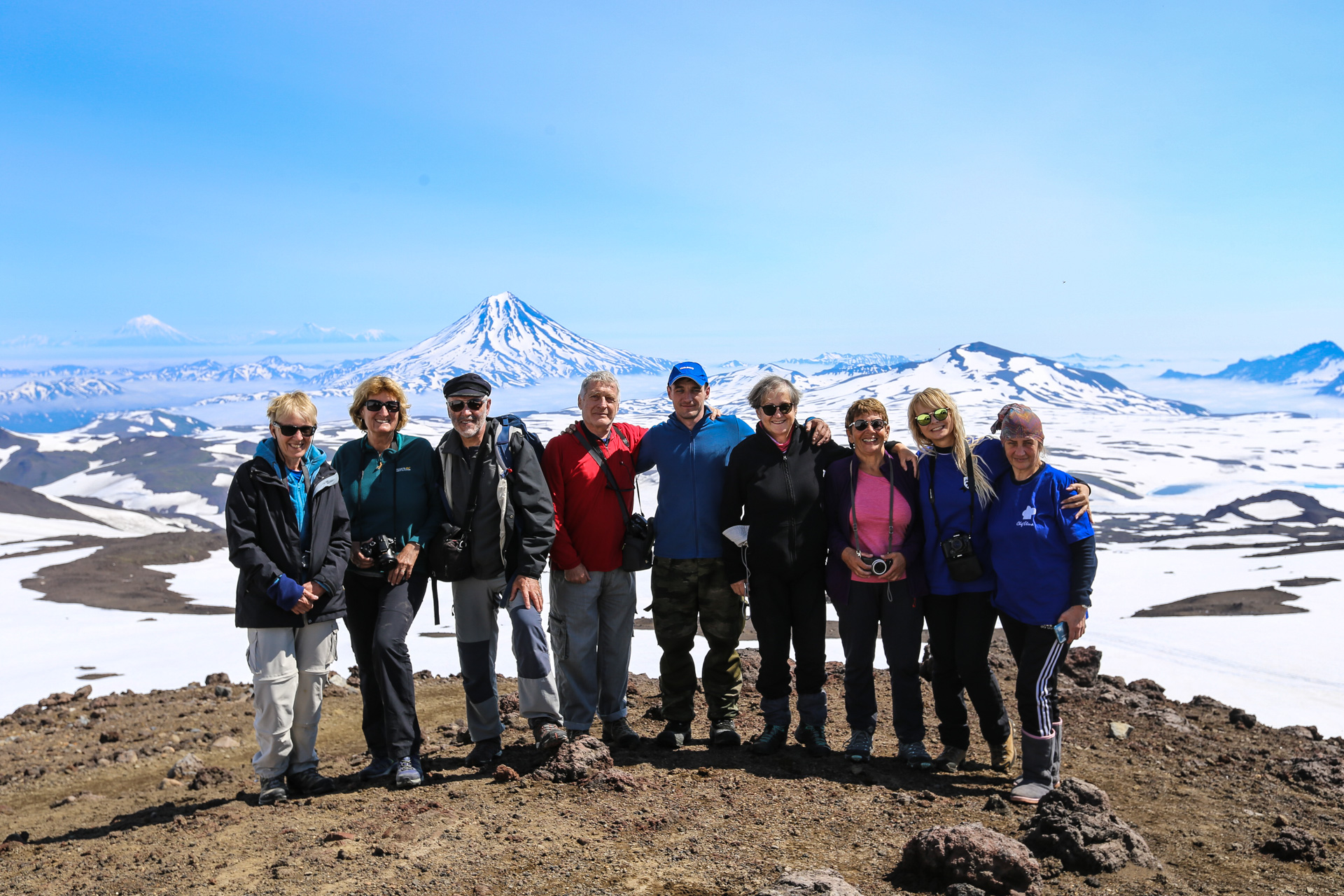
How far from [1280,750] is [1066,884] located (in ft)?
12.6

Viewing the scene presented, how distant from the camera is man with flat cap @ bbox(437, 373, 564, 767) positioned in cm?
496

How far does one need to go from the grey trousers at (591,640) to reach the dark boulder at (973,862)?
2.35m

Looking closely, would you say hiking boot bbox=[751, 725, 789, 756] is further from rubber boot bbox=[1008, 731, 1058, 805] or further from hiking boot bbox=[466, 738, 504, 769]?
hiking boot bbox=[466, 738, 504, 769]

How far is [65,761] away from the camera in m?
6.83

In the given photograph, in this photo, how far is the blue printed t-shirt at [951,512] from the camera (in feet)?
15.9

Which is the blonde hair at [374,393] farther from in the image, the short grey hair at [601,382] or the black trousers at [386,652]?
the short grey hair at [601,382]

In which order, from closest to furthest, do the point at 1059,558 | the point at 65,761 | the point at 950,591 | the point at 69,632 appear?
the point at 1059,558
the point at 950,591
the point at 65,761
the point at 69,632

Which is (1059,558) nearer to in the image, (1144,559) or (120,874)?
(120,874)

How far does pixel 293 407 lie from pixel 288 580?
39.6 inches

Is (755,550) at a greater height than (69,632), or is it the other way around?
(755,550)

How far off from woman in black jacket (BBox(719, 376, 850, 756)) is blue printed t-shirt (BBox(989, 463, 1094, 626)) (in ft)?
3.66

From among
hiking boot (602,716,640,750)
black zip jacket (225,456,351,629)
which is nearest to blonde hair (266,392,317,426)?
black zip jacket (225,456,351,629)

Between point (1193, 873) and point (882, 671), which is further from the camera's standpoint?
point (882, 671)

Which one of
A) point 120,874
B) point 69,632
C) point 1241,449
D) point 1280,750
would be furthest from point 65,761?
point 1241,449
